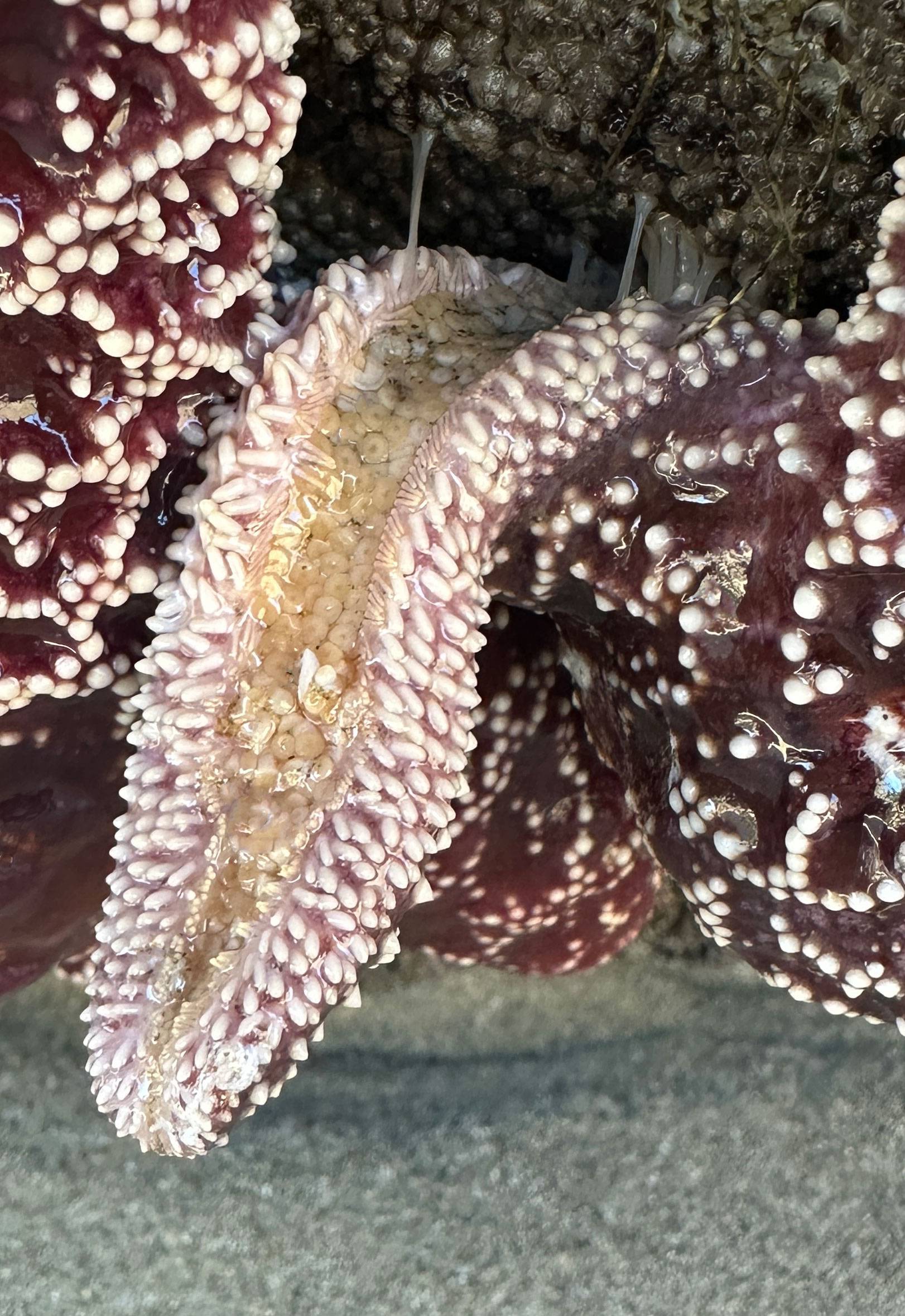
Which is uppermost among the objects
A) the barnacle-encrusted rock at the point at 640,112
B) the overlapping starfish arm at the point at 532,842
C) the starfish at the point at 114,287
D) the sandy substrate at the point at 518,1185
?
the barnacle-encrusted rock at the point at 640,112

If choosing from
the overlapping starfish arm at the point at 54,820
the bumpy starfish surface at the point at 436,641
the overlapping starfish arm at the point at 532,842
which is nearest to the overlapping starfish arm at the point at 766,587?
the bumpy starfish surface at the point at 436,641

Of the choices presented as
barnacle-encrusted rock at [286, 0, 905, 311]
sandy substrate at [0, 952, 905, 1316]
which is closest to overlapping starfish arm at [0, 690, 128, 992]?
sandy substrate at [0, 952, 905, 1316]

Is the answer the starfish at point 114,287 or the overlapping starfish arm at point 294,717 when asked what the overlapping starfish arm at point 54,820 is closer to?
the starfish at point 114,287

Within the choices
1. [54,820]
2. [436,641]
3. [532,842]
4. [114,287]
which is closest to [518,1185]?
[532,842]

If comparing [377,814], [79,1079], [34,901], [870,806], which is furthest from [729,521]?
[79,1079]

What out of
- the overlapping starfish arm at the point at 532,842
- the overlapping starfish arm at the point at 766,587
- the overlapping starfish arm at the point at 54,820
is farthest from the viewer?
the overlapping starfish arm at the point at 532,842

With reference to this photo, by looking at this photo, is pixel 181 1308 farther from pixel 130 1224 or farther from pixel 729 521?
pixel 729 521

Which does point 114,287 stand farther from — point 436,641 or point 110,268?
point 436,641
